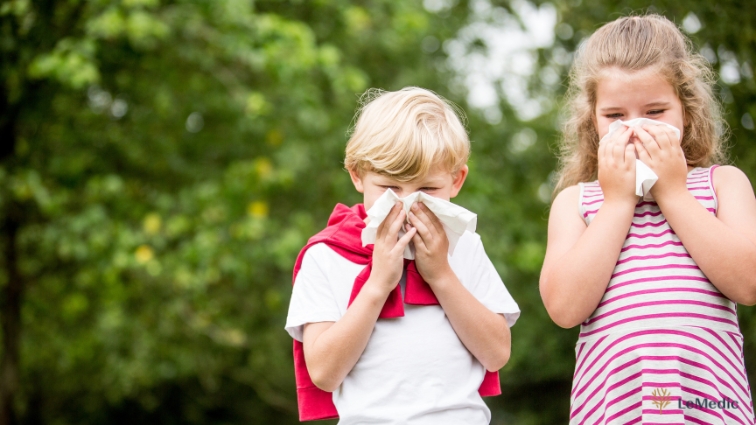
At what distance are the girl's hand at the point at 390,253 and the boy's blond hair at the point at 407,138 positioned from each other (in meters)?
0.12

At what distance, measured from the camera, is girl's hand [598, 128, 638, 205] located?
191 centimetres

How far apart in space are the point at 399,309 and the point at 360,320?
139mm

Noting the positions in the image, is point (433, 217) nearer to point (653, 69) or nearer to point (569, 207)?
point (569, 207)

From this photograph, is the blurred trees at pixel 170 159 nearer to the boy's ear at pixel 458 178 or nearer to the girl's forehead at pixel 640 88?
the boy's ear at pixel 458 178

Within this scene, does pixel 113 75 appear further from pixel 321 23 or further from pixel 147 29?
pixel 321 23

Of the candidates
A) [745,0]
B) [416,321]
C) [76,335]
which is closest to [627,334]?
[416,321]

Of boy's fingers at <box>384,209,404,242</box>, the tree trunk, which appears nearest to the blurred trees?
the tree trunk

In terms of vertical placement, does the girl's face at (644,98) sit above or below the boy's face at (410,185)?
above

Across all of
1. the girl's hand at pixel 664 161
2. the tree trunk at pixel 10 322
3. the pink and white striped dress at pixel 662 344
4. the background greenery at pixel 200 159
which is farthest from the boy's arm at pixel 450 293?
the tree trunk at pixel 10 322

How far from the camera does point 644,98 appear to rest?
2014 millimetres

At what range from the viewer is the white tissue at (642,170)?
1881 millimetres

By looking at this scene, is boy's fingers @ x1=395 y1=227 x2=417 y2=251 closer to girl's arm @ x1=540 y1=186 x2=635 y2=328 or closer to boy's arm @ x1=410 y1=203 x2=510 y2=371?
boy's arm @ x1=410 y1=203 x2=510 y2=371

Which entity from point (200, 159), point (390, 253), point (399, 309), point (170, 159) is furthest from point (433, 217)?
point (200, 159)

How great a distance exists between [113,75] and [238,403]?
6.58 metres
